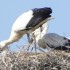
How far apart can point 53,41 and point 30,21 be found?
0.82 metres

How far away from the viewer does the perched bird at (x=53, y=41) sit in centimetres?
1428

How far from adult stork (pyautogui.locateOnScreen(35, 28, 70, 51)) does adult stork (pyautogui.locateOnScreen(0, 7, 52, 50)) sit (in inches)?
11.8

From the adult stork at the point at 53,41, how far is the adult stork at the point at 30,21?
299mm

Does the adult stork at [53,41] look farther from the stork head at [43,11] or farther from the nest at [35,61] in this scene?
the nest at [35,61]

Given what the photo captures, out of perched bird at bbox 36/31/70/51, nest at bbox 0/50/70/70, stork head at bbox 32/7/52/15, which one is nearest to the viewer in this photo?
nest at bbox 0/50/70/70

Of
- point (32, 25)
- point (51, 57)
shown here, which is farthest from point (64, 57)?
point (32, 25)

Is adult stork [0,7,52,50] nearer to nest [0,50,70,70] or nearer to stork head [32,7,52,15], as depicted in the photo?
stork head [32,7,52,15]

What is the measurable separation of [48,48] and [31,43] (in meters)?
0.44

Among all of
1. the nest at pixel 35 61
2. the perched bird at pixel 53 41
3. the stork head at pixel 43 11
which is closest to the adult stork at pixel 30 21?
the stork head at pixel 43 11

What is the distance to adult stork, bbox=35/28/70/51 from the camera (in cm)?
1429

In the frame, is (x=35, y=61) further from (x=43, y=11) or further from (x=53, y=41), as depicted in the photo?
(x=43, y=11)

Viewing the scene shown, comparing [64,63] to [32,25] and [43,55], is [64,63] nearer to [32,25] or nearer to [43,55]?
[43,55]

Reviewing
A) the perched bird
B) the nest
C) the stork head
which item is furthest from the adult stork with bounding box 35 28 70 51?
the nest

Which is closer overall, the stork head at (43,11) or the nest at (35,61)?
the nest at (35,61)
